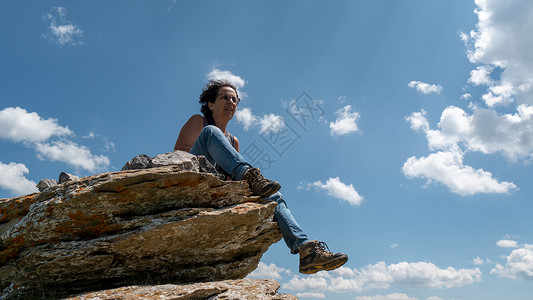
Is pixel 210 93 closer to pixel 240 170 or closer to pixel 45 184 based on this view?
pixel 240 170

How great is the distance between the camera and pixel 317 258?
7.48 meters

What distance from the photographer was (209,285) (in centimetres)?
667

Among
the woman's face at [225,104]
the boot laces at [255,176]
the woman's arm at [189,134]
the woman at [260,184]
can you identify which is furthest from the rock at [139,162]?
the woman's face at [225,104]

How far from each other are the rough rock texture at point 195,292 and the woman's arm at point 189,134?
176 inches

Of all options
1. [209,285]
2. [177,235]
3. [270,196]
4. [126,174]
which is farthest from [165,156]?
[209,285]

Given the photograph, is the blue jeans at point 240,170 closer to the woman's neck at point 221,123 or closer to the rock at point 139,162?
the rock at point 139,162

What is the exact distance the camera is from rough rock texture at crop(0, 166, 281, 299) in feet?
23.2

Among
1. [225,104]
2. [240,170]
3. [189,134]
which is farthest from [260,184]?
[225,104]

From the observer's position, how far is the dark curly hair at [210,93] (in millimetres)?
11511

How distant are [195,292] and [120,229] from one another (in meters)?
2.13

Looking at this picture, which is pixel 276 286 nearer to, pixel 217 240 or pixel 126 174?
pixel 217 240

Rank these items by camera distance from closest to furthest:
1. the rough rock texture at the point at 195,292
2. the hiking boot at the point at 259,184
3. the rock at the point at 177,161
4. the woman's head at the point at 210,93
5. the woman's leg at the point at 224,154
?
the rough rock texture at the point at 195,292 < the rock at the point at 177,161 < the hiking boot at the point at 259,184 < the woman's leg at the point at 224,154 < the woman's head at the point at 210,93

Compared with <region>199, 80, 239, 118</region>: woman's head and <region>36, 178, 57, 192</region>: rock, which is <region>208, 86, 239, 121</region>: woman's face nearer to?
<region>199, 80, 239, 118</region>: woman's head

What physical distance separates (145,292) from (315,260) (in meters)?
3.28
